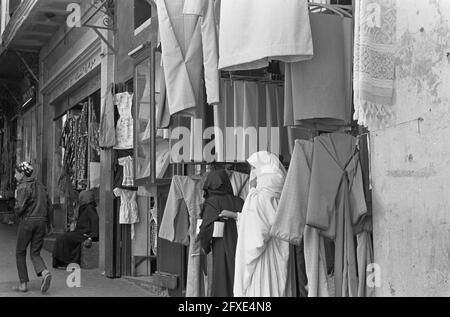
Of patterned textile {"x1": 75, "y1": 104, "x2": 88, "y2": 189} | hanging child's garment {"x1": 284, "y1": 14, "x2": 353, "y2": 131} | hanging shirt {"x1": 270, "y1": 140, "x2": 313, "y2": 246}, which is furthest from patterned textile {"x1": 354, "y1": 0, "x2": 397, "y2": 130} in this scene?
patterned textile {"x1": 75, "y1": 104, "x2": 88, "y2": 189}

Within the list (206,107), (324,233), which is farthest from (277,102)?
(324,233)

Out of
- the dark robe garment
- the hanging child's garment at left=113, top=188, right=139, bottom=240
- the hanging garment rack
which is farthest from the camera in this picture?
the dark robe garment

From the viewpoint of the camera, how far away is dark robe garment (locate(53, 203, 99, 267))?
11.2 m

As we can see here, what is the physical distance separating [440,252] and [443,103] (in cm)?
99

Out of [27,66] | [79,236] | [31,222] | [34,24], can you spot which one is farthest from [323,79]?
[27,66]

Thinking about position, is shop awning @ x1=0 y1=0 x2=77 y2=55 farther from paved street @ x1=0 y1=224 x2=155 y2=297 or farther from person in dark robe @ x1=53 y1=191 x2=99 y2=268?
paved street @ x1=0 y1=224 x2=155 y2=297

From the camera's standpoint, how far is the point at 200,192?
254 inches

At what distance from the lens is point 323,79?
4535 millimetres

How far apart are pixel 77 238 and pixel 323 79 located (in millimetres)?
7952

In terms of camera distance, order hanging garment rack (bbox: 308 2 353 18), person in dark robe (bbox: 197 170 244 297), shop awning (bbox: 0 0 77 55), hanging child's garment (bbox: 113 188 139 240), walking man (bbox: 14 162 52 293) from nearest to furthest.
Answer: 1. hanging garment rack (bbox: 308 2 353 18)
2. person in dark robe (bbox: 197 170 244 297)
3. walking man (bbox: 14 162 52 293)
4. hanging child's garment (bbox: 113 188 139 240)
5. shop awning (bbox: 0 0 77 55)

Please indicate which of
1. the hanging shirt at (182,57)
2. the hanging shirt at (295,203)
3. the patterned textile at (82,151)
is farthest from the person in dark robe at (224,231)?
the patterned textile at (82,151)

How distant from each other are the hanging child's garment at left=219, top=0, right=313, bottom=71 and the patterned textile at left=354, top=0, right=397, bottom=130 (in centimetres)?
38

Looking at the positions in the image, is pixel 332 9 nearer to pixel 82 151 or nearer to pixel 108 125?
pixel 108 125

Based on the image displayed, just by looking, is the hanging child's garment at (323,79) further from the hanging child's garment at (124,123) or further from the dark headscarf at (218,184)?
the hanging child's garment at (124,123)
